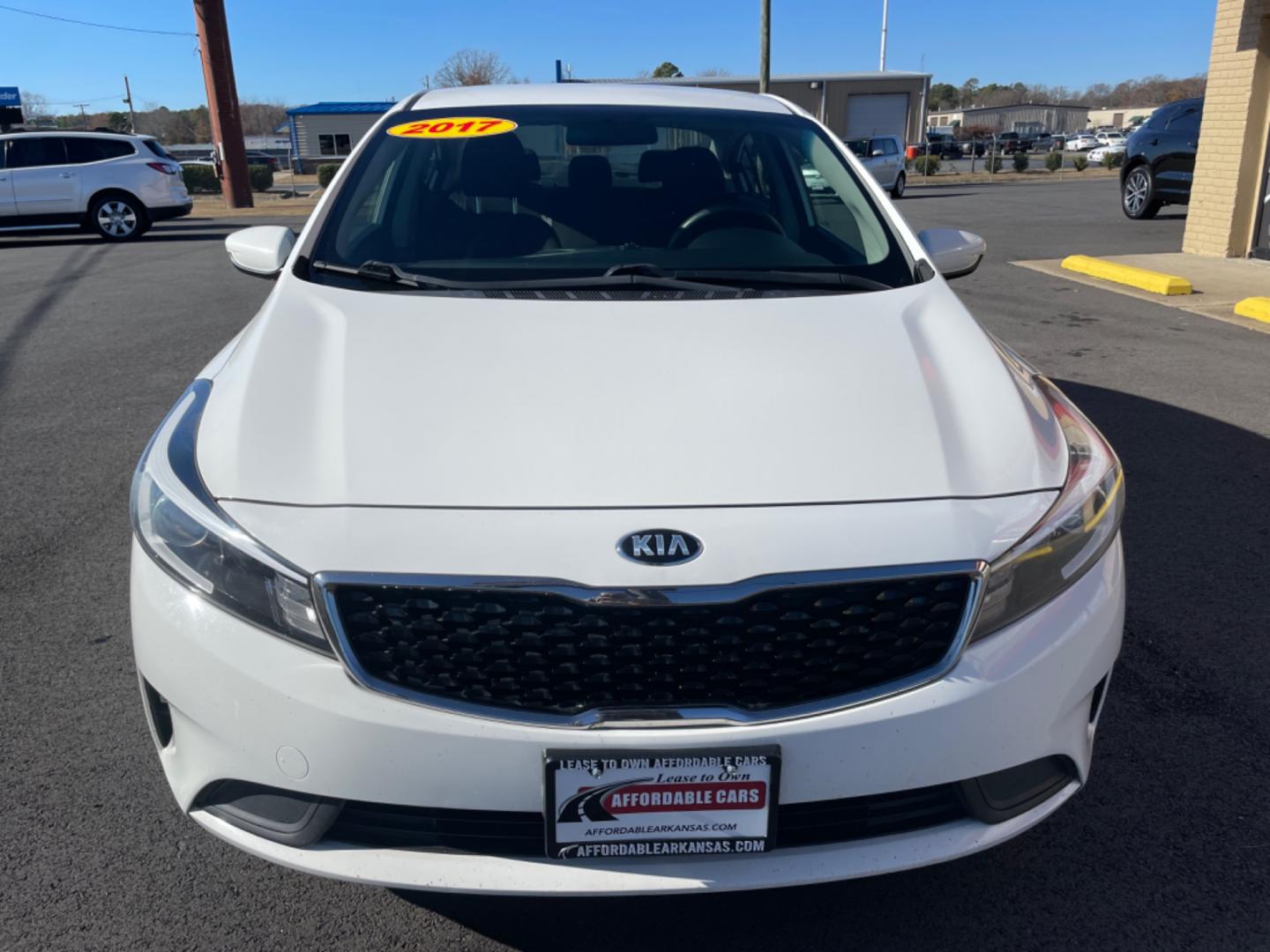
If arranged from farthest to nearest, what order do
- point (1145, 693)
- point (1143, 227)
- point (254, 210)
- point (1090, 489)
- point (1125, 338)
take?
point (254, 210)
point (1143, 227)
point (1125, 338)
point (1145, 693)
point (1090, 489)

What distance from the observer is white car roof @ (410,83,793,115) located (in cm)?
359

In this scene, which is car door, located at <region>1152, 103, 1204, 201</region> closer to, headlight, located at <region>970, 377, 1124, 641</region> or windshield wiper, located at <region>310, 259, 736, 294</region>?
windshield wiper, located at <region>310, 259, 736, 294</region>

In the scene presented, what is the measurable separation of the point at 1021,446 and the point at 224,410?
163 centimetres

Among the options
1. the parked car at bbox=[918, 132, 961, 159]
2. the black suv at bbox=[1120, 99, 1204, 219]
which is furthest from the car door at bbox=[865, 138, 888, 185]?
the parked car at bbox=[918, 132, 961, 159]

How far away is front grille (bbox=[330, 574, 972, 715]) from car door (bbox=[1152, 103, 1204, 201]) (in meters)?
15.0

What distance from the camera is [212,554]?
1.89 m

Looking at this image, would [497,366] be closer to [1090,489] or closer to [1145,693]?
[1090,489]

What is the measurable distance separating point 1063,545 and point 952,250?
1.52m

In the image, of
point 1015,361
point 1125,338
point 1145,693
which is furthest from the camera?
point 1125,338

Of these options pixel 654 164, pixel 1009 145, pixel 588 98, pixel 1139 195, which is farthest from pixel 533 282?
pixel 1009 145

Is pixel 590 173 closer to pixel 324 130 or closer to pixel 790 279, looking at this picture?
pixel 790 279

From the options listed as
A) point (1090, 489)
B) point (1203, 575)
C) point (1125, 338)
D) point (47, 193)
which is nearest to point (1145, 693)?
point (1203, 575)

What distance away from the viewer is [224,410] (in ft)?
7.30

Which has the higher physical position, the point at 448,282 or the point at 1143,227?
the point at 448,282
